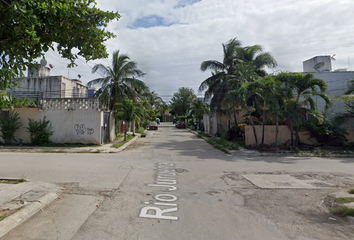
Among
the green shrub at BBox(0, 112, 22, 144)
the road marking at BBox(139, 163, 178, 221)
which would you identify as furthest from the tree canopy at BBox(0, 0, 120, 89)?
the green shrub at BBox(0, 112, 22, 144)

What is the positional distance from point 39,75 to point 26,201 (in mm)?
23825

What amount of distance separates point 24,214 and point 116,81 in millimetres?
18871

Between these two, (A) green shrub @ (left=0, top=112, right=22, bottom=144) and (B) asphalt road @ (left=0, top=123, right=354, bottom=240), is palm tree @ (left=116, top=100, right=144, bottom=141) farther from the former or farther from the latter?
(B) asphalt road @ (left=0, top=123, right=354, bottom=240)

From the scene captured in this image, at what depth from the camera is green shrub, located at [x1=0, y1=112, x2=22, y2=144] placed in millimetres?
15805

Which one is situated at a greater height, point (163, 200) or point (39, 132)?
point (39, 132)

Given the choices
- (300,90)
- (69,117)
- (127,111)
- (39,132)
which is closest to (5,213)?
(69,117)

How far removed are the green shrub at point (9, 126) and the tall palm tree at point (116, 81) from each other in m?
6.98

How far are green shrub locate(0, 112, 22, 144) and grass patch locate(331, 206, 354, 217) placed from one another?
730 inches

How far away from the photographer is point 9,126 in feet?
51.9

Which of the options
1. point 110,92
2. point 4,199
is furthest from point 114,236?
point 110,92

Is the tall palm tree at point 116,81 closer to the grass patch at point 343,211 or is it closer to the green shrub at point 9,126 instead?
the green shrub at point 9,126

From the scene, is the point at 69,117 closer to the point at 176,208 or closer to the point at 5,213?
the point at 5,213

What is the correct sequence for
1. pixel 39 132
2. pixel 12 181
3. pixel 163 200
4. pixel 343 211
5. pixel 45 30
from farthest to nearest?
pixel 39 132
pixel 12 181
pixel 163 200
pixel 343 211
pixel 45 30

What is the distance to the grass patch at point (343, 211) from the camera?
450 centimetres
